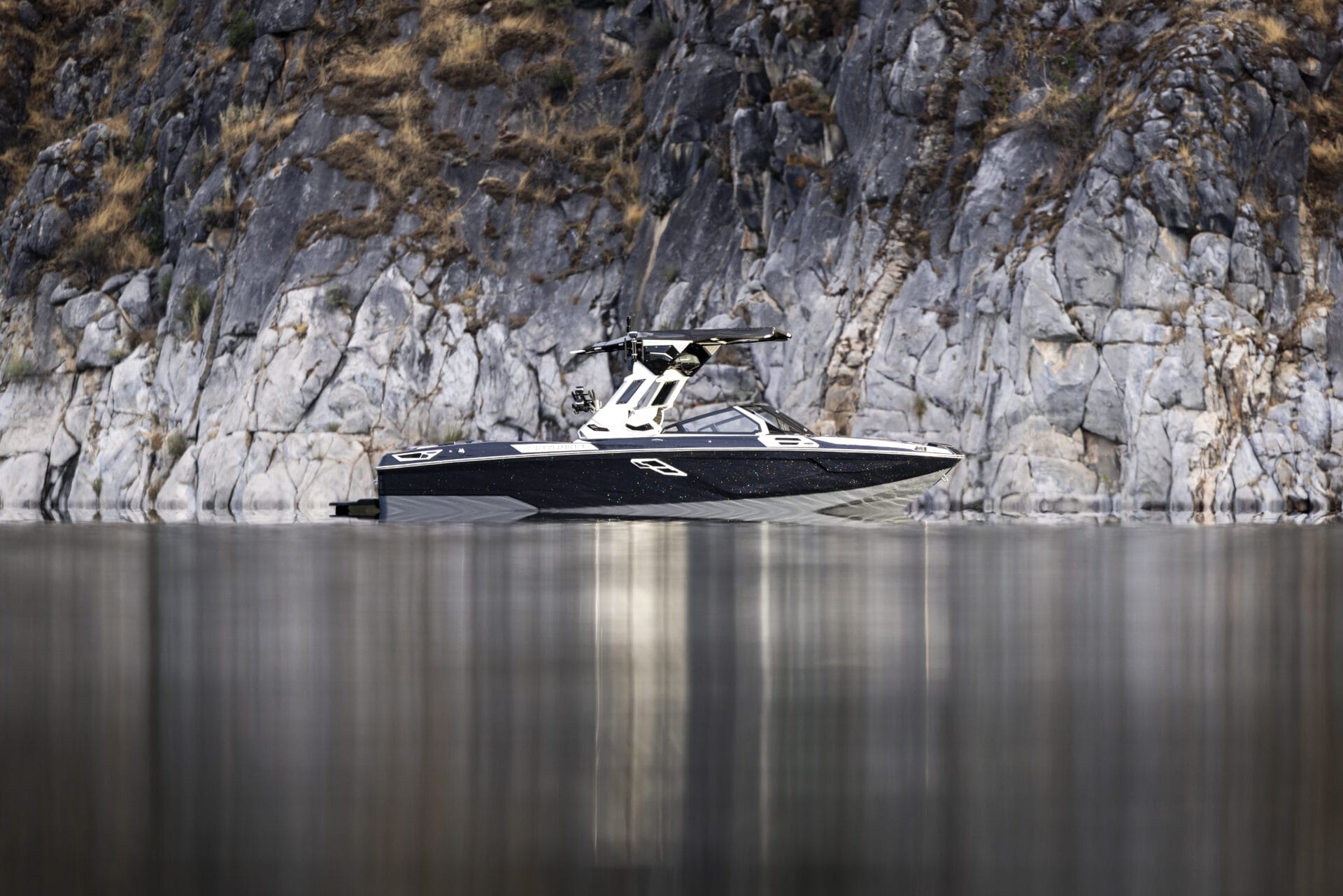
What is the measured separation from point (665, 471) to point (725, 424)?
123cm

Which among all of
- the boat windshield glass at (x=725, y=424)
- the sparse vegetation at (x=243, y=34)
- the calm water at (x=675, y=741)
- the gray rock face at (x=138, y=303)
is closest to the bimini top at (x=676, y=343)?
the boat windshield glass at (x=725, y=424)

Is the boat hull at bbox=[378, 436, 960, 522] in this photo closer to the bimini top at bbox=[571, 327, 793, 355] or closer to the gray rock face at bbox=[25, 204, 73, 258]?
the bimini top at bbox=[571, 327, 793, 355]

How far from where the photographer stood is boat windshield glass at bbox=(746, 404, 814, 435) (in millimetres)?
22344

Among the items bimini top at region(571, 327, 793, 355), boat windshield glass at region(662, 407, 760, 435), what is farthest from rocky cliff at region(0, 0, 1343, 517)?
boat windshield glass at region(662, 407, 760, 435)

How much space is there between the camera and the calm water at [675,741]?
3.22 metres

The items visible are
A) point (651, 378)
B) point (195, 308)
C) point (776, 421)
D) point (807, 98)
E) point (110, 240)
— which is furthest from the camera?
point (110, 240)

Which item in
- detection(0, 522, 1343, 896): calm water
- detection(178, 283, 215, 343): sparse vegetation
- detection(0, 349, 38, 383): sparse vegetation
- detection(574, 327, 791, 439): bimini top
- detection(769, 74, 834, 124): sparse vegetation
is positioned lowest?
detection(0, 522, 1343, 896): calm water

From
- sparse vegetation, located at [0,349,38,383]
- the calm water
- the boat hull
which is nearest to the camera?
the calm water

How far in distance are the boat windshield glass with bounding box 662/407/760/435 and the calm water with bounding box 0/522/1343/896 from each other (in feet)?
41.1

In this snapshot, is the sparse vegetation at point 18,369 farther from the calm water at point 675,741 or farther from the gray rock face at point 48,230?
the calm water at point 675,741

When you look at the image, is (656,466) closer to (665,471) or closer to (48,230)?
(665,471)

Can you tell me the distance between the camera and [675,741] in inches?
177

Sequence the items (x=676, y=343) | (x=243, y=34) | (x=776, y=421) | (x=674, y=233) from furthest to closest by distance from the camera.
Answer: (x=243, y=34) → (x=674, y=233) → (x=676, y=343) → (x=776, y=421)

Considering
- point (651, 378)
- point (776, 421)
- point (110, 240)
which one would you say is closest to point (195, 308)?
point (110, 240)
